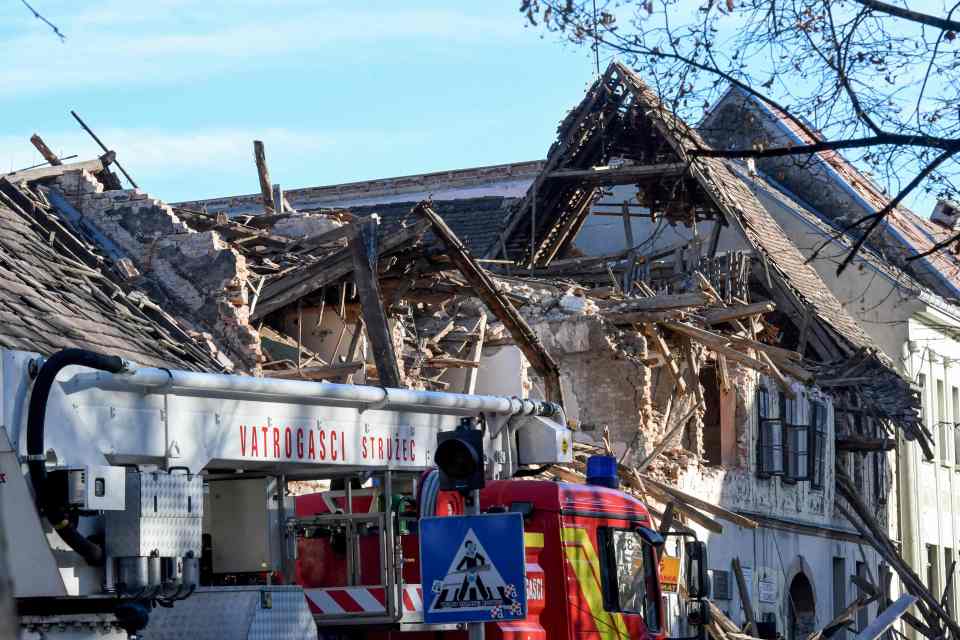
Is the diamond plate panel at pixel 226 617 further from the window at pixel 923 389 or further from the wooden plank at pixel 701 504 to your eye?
the window at pixel 923 389

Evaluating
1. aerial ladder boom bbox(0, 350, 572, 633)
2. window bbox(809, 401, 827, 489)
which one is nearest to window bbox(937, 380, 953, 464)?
window bbox(809, 401, 827, 489)

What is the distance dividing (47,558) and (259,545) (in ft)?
7.70

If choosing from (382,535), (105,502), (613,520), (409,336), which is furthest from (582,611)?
(409,336)

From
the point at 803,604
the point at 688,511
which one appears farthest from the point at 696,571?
the point at 803,604

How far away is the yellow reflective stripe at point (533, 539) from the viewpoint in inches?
426

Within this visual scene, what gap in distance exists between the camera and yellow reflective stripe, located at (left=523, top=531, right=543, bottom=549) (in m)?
10.8

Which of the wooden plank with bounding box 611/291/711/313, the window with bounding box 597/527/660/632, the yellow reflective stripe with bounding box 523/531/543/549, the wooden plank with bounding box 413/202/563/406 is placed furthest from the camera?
the wooden plank with bounding box 611/291/711/313

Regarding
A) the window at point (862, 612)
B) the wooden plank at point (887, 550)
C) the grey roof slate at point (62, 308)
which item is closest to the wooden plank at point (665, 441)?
the wooden plank at point (887, 550)

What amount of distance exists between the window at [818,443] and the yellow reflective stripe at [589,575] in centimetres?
1859

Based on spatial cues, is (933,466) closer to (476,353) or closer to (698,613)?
(476,353)

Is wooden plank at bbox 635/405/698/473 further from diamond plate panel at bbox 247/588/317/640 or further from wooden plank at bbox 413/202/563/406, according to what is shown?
diamond plate panel at bbox 247/588/317/640

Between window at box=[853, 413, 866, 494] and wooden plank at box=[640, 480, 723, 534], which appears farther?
window at box=[853, 413, 866, 494]

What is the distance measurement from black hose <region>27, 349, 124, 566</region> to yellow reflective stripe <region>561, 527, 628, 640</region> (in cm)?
415

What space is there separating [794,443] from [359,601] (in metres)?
19.4
